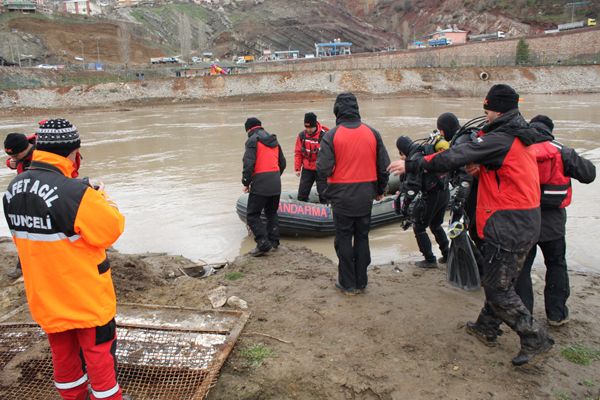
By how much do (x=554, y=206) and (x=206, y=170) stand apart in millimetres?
10477

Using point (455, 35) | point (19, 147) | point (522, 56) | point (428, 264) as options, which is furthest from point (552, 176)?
point (455, 35)

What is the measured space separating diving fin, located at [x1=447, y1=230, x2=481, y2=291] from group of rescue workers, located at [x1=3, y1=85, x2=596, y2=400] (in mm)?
213

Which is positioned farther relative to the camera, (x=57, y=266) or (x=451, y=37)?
(x=451, y=37)

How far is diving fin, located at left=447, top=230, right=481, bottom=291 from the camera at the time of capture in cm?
405

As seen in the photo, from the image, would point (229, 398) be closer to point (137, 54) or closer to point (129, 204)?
point (129, 204)

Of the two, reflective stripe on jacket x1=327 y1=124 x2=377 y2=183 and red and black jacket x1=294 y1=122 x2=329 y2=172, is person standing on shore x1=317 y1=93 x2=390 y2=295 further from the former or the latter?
red and black jacket x1=294 y1=122 x2=329 y2=172

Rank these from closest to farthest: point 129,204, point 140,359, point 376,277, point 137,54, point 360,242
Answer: point 140,359
point 360,242
point 376,277
point 129,204
point 137,54

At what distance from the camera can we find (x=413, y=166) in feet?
11.4

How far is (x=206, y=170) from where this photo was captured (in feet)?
43.0

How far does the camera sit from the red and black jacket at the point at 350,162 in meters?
4.41

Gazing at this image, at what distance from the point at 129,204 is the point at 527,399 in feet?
28.0

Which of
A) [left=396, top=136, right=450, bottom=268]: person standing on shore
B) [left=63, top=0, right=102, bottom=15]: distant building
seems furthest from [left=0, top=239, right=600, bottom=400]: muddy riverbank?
[left=63, top=0, right=102, bottom=15]: distant building

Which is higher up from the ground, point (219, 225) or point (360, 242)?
point (360, 242)

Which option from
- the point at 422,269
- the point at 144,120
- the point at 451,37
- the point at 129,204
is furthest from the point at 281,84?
the point at 451,37
